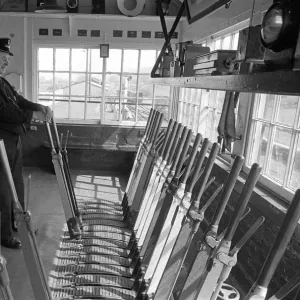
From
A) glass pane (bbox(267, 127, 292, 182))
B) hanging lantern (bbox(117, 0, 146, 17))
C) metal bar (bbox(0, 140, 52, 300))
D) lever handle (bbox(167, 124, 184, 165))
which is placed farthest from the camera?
hanging lantern (bbox(117, 0, 146, 17))

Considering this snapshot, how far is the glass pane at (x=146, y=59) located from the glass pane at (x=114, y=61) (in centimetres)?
41

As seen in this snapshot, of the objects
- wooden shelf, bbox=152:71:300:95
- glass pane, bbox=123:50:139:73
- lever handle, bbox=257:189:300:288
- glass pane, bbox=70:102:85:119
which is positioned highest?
glass pane, bbox=123:50:139:73

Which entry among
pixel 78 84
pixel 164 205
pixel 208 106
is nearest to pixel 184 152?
pixel 164 205

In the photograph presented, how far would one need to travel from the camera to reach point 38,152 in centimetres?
654

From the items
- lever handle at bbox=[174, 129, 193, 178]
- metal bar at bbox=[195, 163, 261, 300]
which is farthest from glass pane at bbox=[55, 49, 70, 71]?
metal bar at bbox=[195, 163, 261, 300]

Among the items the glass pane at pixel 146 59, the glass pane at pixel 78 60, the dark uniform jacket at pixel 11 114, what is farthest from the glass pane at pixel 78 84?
the dark uniform jacket at pixel 11 114

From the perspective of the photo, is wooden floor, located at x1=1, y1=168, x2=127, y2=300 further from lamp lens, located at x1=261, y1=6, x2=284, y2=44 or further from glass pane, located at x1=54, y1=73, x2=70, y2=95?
lamp lens, located at x1=261, y1=6, x2=284, y2=44

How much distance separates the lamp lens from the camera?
86 centimetres

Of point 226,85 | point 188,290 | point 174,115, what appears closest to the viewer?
point 226,85

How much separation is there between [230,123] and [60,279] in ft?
5.99

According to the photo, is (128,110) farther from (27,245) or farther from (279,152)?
(27,245)

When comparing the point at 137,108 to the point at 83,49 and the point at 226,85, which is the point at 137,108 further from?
the point at 226,85

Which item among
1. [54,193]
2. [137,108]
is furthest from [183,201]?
[137,108]

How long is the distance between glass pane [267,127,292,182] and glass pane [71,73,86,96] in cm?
444
